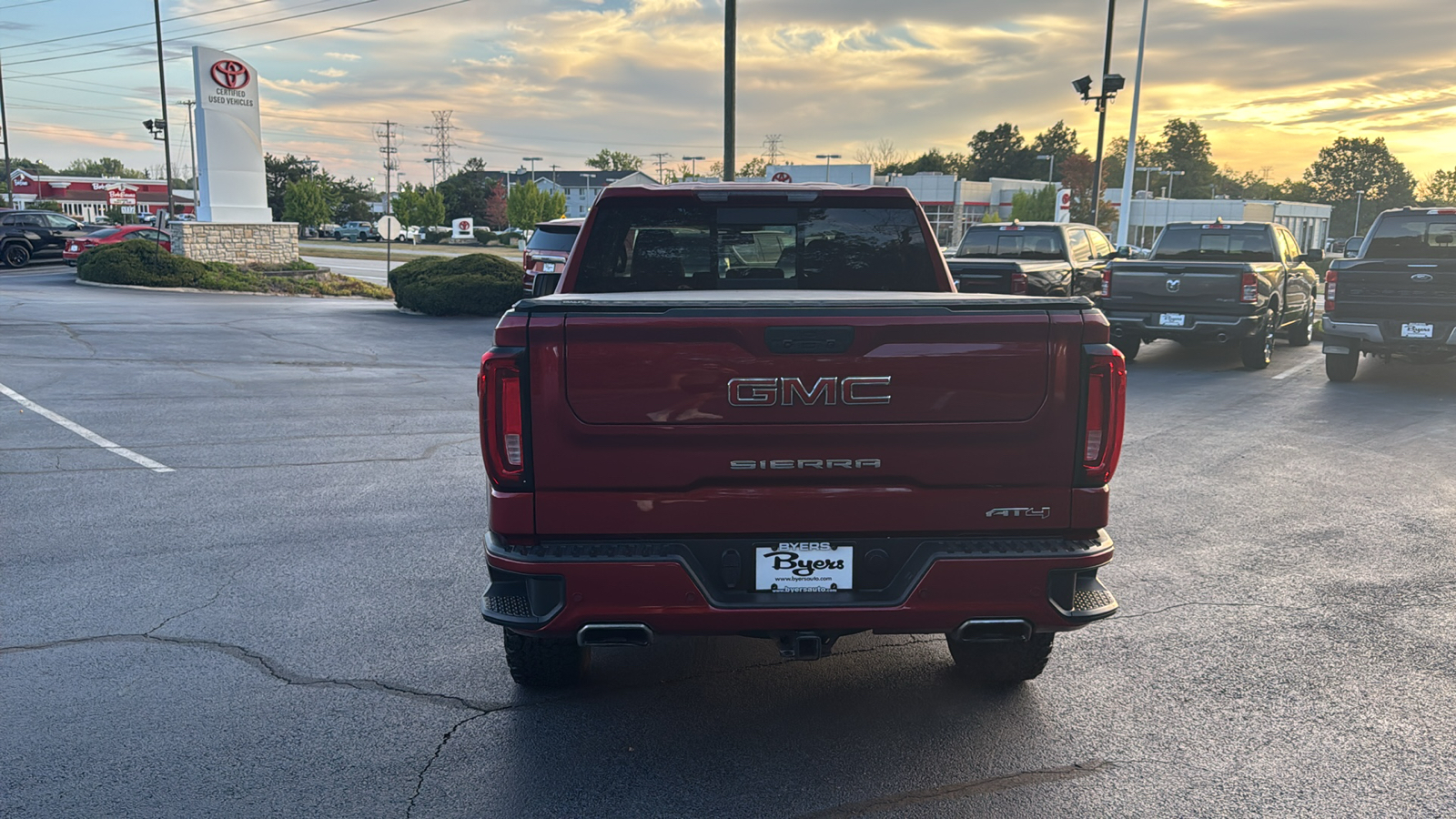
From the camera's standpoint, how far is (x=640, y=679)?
14.1 ft

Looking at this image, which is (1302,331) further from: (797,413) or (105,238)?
(105,238)

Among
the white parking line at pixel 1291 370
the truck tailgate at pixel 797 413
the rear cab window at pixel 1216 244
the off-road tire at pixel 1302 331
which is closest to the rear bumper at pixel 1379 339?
the white parking line at pixel 1291 370

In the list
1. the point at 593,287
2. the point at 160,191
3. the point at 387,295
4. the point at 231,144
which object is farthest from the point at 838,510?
the point at 160,191

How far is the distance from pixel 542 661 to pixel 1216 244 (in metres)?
14.8

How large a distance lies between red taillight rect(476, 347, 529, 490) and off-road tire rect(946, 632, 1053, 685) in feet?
6.44

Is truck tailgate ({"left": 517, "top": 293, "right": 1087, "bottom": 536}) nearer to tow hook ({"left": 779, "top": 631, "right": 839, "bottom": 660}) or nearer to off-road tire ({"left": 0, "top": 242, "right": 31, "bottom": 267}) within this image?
tow hook ({"left": 779, "top": 631, "right": 839, "bottom": 660})

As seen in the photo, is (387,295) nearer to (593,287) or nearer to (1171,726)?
(593,287)

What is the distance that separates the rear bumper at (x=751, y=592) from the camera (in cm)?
323

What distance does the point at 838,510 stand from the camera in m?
3.24

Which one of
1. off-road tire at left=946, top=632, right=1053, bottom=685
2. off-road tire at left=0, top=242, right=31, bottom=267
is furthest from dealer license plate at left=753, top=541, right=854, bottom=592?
off-road tire at left=0, top=242, right=31, bottom=267

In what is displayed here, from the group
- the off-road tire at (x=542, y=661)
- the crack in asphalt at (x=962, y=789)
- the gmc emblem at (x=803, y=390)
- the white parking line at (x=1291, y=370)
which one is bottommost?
the crack in asphalt at (x=962, y=789)

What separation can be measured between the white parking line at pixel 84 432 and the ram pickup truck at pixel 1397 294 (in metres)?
12.1

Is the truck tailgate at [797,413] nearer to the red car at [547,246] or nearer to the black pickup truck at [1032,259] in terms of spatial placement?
the black pickup truck at [1032,259]

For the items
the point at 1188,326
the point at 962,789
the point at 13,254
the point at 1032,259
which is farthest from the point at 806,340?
the point at 13,254
